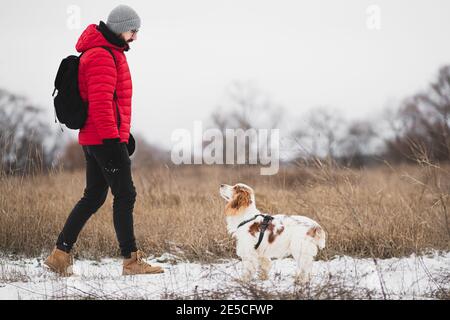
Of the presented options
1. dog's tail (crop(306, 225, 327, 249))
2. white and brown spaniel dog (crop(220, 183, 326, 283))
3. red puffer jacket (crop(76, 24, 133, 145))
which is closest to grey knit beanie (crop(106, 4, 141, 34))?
red puffer jacket (crop(76, 24, 133, 145))

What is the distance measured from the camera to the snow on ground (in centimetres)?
323

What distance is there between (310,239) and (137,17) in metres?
2.27

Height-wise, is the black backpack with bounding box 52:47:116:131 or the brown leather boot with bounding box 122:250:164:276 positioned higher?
the black backpack with bounding box 52:47:116:131

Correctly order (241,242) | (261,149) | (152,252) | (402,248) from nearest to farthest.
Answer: (241,242) < (402,248) < (152,252) < (261,149)

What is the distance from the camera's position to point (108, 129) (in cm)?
350

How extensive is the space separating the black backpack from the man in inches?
2.1

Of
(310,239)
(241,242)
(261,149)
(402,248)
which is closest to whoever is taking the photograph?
(310,239)

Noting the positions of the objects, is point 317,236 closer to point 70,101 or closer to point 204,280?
point 204,280

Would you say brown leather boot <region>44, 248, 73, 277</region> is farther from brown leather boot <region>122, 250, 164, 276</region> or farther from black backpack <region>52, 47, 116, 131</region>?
black backpack <region>52, 47, 116, 131</region>

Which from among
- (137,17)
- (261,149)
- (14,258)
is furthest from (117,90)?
(261,149)

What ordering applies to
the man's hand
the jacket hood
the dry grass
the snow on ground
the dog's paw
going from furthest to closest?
the dry grass → the jacket hood → the man's hand → the dog's paw → the snow on ground

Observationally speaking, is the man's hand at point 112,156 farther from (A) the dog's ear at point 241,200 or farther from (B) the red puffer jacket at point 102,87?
(A) the dog's ear at point 241,200
